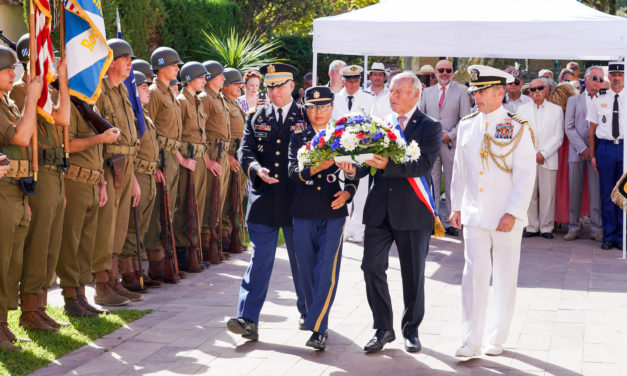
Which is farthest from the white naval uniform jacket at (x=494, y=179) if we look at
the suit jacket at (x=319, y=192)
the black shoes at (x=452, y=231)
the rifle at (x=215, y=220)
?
the black shoes at (x=452, y=231)

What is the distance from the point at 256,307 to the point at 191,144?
10.9 feet

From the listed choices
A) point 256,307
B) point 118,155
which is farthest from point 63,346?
point 118,155

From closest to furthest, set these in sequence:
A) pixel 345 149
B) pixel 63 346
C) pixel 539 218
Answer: pixel 345 149 → pixel 63 346 → pixel 539 218

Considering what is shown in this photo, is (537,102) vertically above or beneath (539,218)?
above

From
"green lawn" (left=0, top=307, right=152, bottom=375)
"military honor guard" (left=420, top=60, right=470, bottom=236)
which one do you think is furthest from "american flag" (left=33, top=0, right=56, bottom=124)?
"military honor guard" (left=420, top=60, right=470, bottom=236)

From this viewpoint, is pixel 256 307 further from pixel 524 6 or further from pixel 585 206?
pixel 585 206

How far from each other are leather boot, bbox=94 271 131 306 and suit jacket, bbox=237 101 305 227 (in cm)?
181

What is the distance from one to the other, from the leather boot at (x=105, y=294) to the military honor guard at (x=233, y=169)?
118 inches

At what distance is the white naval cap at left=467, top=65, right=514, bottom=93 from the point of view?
6.49m

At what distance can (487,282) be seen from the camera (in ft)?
21.3

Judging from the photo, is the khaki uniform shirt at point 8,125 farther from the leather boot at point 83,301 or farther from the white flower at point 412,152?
the white flower at point 412,152

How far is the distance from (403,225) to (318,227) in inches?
27.0

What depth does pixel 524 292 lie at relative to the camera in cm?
892

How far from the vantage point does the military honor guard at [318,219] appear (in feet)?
21.9
